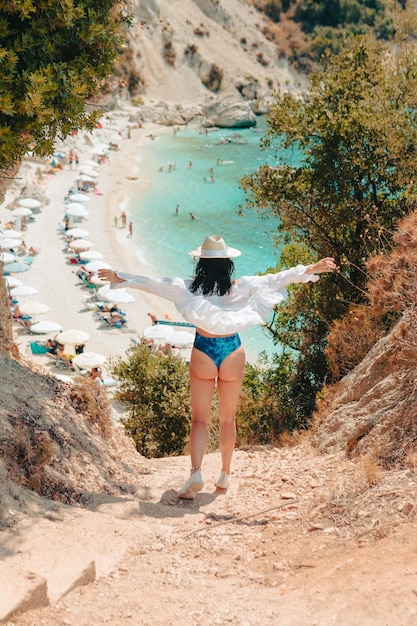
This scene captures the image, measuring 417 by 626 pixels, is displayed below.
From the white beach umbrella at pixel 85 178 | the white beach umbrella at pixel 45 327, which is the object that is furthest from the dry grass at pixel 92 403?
the white beach umbrella at pixel 85 178

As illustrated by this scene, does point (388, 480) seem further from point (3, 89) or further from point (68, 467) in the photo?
point (3, 89)

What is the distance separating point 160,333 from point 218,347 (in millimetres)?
20941

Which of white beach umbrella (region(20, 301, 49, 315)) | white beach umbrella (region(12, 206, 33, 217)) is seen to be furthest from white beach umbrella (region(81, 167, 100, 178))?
white beach umbrella (region(20, 301, 49, 315))

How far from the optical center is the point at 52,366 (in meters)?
26.0

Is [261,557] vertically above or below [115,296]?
above

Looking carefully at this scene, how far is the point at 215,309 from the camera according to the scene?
21.9 ft

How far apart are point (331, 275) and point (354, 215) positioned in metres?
1.30

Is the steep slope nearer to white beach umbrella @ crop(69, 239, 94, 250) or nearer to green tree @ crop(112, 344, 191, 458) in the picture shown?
white beach umbrella @ crop(69, 239, 94, 250)

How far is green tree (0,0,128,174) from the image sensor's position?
23.1 ft

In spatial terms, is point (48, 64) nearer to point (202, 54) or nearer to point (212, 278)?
point (212, 278)

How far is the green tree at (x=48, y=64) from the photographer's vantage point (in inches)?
277

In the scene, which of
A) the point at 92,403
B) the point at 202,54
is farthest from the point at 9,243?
the point at 202,54

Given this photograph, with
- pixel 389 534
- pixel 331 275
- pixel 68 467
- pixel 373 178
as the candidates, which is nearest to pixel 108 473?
pixel 68 467

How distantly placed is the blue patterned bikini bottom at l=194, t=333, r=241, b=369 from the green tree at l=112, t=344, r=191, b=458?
7966 millimetres
